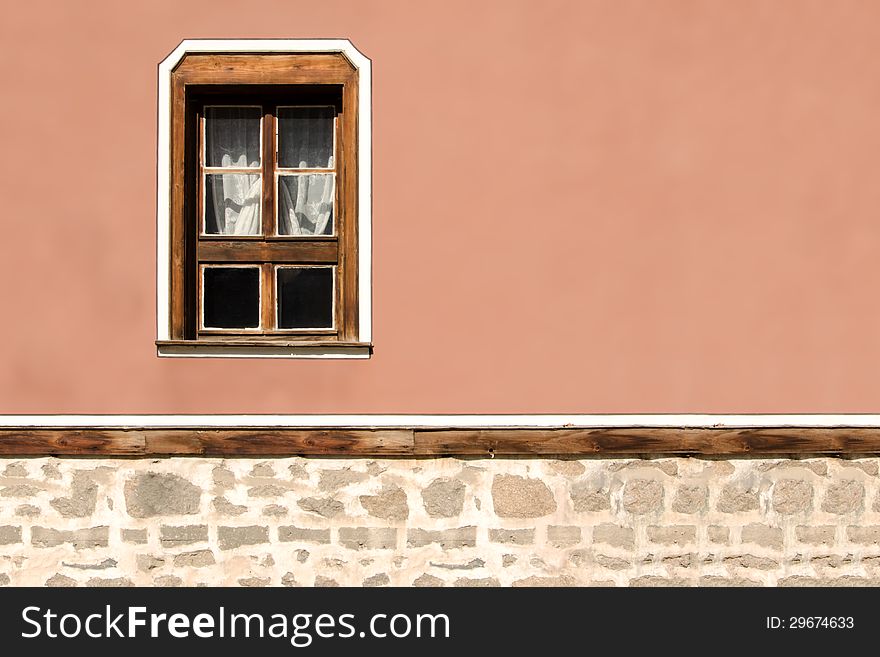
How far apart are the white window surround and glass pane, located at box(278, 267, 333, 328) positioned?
10.3 inches

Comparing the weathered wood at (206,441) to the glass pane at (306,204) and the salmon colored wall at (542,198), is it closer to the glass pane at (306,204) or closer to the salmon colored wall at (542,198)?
the salmon colored wall at (542,198)

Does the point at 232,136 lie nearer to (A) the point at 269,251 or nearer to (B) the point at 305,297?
(A) the point at 269,251

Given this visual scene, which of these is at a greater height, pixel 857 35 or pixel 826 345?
pixel 857 35

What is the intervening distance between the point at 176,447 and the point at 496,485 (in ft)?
6.32

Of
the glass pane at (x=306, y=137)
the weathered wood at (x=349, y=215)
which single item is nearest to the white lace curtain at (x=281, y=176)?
the glass pane at (x=306, y=137)

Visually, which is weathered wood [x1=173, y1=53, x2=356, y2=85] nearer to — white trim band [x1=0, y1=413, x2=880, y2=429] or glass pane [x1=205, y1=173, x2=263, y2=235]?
glass pane [x1=205, y1=173, x2=263, y2=235]

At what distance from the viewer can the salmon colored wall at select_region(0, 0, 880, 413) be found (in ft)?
19.2

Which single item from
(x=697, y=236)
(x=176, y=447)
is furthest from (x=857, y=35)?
(x=176, y=447)

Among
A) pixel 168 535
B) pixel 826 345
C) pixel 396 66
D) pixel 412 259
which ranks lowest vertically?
pixel 168 535

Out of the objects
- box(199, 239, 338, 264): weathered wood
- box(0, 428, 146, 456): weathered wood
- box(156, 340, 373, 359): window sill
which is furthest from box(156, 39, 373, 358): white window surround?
box(0, 428, 146, 456): weathered wood

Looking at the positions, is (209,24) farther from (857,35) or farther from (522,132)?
(857,35)

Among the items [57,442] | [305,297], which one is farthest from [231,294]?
[57,442]

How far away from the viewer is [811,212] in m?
5.91

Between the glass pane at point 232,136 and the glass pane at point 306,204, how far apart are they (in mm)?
270
